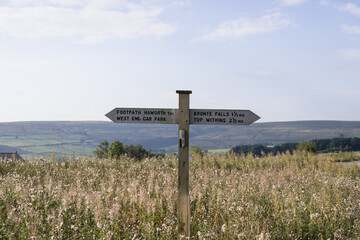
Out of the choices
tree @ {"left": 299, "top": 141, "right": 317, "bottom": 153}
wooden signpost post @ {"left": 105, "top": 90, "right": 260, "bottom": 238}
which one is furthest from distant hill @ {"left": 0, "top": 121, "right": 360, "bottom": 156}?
wooden signpost post @ {"left": 105, "top": 90, "right": 260, "bottom": 238}

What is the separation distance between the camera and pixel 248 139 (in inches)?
5719

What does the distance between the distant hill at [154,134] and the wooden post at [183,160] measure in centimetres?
11966

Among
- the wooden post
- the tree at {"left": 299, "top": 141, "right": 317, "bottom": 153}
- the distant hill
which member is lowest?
the distant hill

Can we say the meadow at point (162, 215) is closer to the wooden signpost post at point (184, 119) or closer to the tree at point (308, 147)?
the wooden signpost post at point (184, 119)

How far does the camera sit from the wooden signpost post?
17.9 feet

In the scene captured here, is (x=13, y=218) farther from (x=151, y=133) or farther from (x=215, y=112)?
(x=151, y=133)

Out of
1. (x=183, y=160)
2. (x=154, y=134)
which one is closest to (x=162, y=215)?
(x=183, y=160)

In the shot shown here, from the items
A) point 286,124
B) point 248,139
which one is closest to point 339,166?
point 248,139

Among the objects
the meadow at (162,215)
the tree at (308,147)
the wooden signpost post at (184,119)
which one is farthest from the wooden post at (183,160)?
the tree at (308,147)

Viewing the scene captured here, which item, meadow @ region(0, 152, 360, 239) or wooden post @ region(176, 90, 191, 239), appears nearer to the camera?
meadow @ region(0, 152, 360, 239)

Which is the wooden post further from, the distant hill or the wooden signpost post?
the distant hill

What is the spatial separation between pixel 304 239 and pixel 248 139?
141868mm

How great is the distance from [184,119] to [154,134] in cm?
15228

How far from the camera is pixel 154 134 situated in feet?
516
